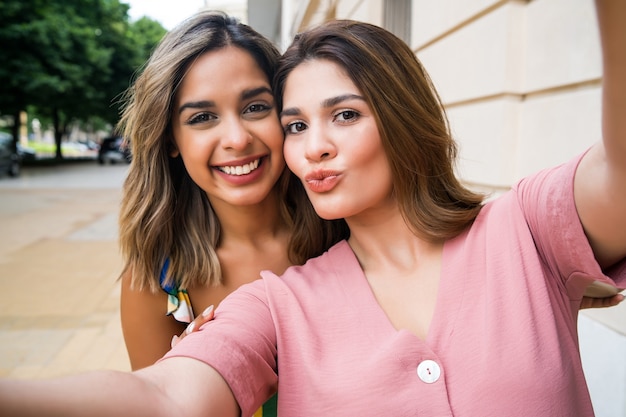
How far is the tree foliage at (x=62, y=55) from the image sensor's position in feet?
70.3

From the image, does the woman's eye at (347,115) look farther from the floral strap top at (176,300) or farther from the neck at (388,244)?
the floral strap top at (176,300)

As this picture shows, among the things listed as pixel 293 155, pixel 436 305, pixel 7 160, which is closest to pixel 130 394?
pixel 436 305

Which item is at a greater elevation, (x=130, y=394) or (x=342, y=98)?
(x=342, y=98)

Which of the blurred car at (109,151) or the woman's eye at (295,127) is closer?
the woman's eye at (295,127)

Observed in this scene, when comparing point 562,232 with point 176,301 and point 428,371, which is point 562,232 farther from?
point 176,301

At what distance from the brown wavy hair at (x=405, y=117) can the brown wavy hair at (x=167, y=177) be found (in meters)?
0.59

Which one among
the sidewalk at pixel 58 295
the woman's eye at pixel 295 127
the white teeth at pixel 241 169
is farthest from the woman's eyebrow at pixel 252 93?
the sidewalk at pixel 58 295

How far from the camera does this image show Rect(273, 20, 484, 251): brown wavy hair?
1.69m

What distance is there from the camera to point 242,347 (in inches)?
54.4

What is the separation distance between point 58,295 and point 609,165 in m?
6.54

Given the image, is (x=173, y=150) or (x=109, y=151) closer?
(x=173, y=150)

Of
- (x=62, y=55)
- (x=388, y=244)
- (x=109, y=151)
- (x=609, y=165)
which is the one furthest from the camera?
(x=109, y=151)

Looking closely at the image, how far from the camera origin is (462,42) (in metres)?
3.92

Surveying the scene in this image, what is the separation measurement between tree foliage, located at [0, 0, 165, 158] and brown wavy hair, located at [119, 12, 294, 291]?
16.2 meters
